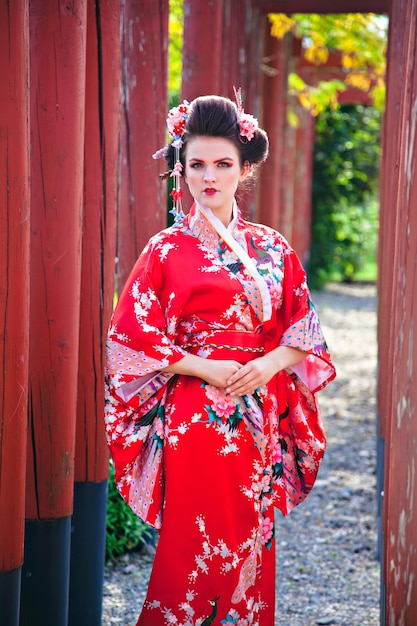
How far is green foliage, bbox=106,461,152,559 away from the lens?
4359 mm

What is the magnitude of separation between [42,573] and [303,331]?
3.46ft

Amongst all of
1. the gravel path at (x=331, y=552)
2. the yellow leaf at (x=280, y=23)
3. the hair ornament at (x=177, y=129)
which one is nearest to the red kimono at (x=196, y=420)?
the hair ornament at (x=177, y=129)

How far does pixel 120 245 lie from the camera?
4.27m

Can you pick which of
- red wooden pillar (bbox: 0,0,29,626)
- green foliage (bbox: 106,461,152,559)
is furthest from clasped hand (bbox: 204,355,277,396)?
green foliage (bbox: 106,461,152,559)

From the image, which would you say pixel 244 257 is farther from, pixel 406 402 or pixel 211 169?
pixel 406 402

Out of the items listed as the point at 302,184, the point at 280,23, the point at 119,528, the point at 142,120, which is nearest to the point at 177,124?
the point at 142,120

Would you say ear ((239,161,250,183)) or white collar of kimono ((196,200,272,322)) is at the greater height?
ear ((239,161,250,183))

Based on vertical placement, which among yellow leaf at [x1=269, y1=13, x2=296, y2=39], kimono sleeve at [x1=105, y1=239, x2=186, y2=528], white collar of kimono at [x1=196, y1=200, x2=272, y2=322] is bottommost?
kimono sleeve at [x1=105, y1=239, x2=186, y2=528]

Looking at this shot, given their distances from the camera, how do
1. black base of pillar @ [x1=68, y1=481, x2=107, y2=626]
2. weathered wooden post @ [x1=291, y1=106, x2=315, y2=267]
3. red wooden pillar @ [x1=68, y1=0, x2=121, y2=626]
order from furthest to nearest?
weathered wooden post @ [x1=291, y1=106, x2=315, y2=267] → black base of pillar @ [x1=68, y1=481, x2=107, y2=626] → red wooden pillar @ [x1=68, y1=0, x2=121, y2=626]

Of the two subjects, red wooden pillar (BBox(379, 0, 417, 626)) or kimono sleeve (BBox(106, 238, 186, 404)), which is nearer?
red wooden pillar (BBox(379, 0, 417, 626))

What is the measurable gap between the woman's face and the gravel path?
1.76m

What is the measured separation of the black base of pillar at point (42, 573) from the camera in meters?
2.95

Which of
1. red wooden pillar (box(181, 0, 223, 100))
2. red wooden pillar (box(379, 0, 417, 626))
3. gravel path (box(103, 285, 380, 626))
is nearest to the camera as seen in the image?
red wooden pillar (box(379, 0, 417, 626))

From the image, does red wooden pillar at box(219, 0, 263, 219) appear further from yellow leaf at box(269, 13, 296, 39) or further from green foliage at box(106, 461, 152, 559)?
green foliage at box(106, 461, 152, 559)
